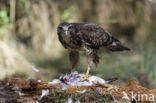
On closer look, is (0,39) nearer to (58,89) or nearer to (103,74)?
(103,74)

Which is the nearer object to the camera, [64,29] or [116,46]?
[64,29]

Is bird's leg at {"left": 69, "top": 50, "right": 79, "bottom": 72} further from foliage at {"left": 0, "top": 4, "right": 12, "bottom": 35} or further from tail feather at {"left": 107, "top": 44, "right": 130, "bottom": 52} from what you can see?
foliage at {"left": 0, "top": 4, "right": 12, "bottom": 35}

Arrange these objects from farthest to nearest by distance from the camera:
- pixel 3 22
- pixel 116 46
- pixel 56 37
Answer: pixel 56 37, pixel 3 22, pixel 116 46

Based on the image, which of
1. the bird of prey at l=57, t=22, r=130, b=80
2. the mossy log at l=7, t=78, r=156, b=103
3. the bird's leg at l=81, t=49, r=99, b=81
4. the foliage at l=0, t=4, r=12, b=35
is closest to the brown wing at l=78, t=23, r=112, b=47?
the bird of prey at l=57, t=22, r=130, b=80

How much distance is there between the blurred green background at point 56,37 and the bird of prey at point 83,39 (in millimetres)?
1921

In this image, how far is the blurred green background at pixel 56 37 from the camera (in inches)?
277

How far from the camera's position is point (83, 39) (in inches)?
159

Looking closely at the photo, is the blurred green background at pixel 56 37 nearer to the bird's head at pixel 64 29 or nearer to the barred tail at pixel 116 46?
the barred tail at pixel 116 46

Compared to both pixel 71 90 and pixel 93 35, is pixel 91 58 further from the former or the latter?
pixel 71 90

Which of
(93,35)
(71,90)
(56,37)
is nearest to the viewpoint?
(71,90)

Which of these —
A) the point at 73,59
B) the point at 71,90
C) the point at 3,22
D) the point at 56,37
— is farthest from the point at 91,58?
the point at 56,37

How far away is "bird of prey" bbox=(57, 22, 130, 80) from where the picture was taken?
3.93m

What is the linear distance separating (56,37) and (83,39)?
4.51m

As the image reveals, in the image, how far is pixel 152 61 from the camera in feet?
24.7
